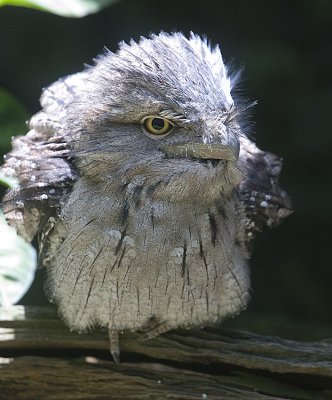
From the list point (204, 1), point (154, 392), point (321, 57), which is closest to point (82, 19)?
point (204, 1)

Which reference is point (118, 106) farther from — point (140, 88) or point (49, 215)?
point (49, 215)

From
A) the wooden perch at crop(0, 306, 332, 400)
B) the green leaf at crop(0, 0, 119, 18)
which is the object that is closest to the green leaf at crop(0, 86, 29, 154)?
the green leaf at crop(0, 0, 119, 18)

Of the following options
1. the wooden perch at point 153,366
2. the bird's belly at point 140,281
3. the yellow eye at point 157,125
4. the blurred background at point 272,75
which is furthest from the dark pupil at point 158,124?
the blurred background at point 272,75

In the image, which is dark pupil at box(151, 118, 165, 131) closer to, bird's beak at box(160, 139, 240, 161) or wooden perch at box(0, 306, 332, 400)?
bird's beak at box(160, 139, 240, 161)

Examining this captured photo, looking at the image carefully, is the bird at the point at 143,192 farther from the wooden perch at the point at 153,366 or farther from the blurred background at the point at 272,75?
the blurred background at the point at 272,75

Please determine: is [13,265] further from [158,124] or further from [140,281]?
[158,124]

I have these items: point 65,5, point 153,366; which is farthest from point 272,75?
point 153,366
